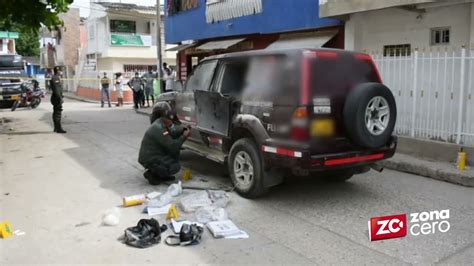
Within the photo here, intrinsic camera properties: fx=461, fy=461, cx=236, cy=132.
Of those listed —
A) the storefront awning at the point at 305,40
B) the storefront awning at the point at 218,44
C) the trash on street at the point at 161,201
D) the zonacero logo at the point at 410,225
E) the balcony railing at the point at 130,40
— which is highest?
the balcony railing at the point at 130,40

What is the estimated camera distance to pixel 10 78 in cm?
2122

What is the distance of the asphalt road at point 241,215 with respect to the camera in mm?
4238

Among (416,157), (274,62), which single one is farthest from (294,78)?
(416,157)

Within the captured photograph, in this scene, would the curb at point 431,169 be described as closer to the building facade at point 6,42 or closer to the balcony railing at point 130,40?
the balcony railing at point 130,40

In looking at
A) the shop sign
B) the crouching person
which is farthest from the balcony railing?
the crouching person

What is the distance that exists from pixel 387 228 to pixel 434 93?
4.38 metres

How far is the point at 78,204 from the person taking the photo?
5.89m

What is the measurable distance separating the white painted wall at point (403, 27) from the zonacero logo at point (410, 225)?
14.9ft

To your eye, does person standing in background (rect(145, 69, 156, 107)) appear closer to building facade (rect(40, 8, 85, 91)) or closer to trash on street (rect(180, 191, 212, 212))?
trash on street (rect(180, 191, 212, 212))

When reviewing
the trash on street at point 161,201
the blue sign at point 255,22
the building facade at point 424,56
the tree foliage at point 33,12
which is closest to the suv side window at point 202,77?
the trash on street at point 161,201

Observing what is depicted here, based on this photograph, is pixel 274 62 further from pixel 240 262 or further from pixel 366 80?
pixel 240 262

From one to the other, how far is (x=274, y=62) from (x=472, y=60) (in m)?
3.91

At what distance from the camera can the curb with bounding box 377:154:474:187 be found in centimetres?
677

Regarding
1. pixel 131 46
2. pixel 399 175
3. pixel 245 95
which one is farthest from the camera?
pixel 131 46
